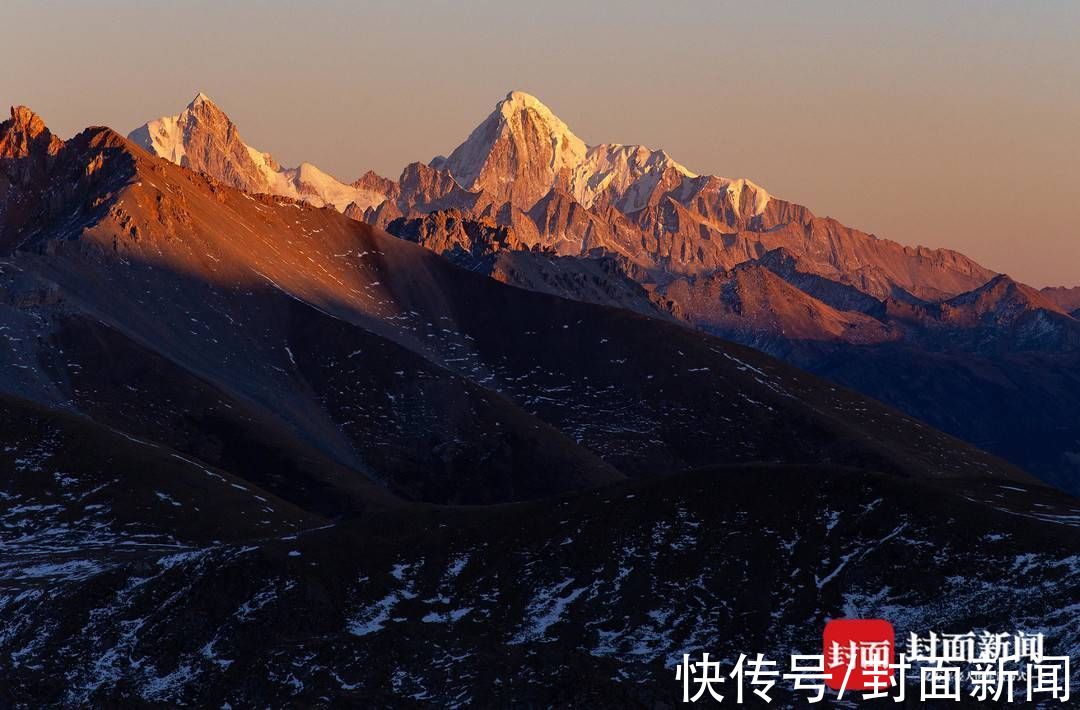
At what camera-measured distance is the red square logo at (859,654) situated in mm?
136262

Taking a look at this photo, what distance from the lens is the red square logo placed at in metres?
136

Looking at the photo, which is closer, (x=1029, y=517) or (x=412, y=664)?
(x=412, y=664)

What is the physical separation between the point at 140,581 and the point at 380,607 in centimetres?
2332

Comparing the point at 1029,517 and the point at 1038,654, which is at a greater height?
the point at 1029,517

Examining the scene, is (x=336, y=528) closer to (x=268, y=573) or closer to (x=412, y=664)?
(x=268, y=573)

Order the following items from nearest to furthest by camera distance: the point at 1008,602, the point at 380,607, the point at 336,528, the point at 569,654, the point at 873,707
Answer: the point at 873,707 → the point at 569,654 → the point at 1008,602 → the point at 380,607 → the point at 336,528

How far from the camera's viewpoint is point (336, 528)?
184m

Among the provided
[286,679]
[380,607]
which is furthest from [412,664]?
[380,607]

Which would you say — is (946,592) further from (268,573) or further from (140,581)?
(140,581)

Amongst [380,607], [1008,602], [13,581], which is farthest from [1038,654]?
[13,581]

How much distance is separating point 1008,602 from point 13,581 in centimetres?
9823

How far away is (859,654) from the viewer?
483ft

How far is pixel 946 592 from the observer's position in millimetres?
154125

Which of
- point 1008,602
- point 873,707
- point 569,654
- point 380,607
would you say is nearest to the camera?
point 873,707
